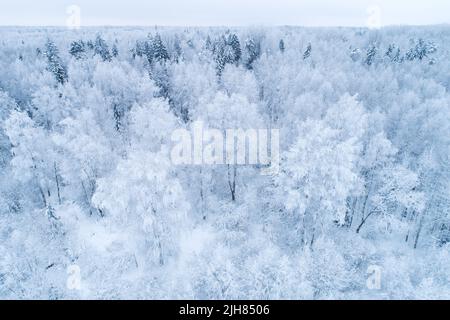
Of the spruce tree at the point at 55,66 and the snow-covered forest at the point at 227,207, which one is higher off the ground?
the spruce tree at the point at 55,66

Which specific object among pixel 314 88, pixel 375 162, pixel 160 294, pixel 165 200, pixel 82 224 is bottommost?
pixel 160 294

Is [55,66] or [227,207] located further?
[55,66]

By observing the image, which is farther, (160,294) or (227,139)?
(227,139)

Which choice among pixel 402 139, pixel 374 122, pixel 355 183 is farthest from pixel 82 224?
pixel 402 139

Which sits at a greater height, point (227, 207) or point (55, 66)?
point (55, 66)

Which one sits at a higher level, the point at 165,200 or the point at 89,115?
the point at 89,115

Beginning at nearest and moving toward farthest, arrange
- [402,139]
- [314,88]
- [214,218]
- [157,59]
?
1. [214,218]
2. [402,139]
3. [314,88]
4. [157,59]

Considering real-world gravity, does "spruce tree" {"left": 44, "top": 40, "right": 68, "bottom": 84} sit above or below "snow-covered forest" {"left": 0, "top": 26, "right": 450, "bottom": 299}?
above

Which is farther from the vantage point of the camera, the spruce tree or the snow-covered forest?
the spruce tree

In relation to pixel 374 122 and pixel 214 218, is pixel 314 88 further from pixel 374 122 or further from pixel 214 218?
pixel 214 218
